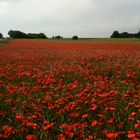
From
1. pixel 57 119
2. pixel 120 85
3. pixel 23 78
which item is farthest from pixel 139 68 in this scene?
pixel 57 119

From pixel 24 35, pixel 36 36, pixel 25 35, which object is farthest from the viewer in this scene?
pixel 24 35

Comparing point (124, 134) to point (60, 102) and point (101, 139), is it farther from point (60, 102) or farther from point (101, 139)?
point (60, 102)

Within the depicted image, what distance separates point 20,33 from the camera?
123625mm

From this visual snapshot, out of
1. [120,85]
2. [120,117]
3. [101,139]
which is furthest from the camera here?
[120,85]

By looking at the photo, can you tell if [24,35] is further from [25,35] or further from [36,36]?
[36,36]

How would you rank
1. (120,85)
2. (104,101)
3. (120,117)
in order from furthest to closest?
(120,85) → (104,101) → (120,117)

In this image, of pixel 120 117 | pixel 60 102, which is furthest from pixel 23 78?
pixel 120 117

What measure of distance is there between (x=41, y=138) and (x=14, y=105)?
2002 mm

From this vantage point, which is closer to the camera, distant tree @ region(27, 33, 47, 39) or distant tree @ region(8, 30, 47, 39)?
distant tree @ region(27, 33, 47, 39)

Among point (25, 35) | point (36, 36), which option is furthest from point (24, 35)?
point (36, 36)

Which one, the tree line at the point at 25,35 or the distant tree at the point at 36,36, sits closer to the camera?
the distant tree at the point at 36,36

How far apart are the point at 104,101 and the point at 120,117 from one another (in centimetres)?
53

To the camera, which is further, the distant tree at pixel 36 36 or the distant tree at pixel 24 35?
the distant tree at pixel 24 35

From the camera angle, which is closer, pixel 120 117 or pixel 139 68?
pixel 120 117
